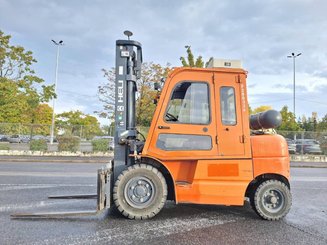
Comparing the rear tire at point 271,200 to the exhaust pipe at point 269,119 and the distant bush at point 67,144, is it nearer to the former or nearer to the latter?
the exhaust pipe at point 269,119

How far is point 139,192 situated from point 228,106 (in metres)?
2.21

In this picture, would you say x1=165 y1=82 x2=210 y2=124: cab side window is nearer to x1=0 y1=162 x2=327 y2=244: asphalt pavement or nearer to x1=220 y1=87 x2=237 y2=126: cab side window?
x1=220 y1=87 x2=237 y2=126: cab side window

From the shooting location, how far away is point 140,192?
5379 millimetres

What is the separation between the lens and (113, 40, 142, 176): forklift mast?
19.3ft

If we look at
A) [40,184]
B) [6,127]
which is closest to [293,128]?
[6,127]

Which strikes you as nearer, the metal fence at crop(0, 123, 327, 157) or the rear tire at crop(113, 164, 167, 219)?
the rear tire at crop(113, 164, 167, 219)

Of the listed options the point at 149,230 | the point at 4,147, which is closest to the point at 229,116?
the point at 149,230

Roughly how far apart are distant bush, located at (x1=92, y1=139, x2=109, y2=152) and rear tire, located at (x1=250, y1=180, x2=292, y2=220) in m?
18.9

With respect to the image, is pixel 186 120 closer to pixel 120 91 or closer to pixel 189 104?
pixel 189 104

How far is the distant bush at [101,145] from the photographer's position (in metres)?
23.6

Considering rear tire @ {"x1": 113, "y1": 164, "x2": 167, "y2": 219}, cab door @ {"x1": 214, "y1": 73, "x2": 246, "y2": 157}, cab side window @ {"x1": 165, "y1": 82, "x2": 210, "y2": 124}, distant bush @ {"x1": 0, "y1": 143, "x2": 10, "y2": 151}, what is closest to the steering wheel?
cab side window @ {"x1": 165, "y1": 82, "x2": 210, "y2": 124}

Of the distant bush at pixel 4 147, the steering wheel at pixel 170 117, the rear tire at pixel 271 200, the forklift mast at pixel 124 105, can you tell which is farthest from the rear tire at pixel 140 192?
the distant bush at pixel 4 147

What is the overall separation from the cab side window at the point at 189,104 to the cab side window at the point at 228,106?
0.90 feet

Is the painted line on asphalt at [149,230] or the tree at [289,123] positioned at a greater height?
the tree at [289,123]
